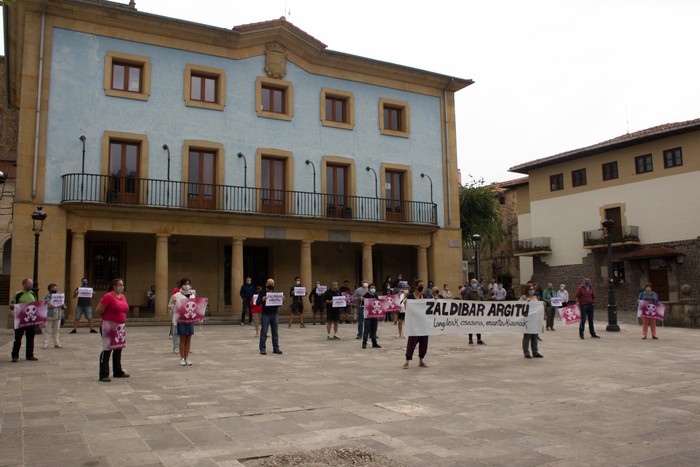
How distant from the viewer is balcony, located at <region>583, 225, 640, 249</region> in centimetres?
3722

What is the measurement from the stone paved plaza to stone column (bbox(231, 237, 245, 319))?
10111mm

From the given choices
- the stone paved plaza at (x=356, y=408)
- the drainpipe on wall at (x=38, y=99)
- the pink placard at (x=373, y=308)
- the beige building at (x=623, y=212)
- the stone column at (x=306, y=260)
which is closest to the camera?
the stone paved plaza at (x=356, y=408)

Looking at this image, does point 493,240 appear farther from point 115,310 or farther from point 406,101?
point 115,310

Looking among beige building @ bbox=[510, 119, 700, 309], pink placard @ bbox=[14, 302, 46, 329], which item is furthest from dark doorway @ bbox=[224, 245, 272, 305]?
beige building @ bbox=[510, 119, 700, 309]

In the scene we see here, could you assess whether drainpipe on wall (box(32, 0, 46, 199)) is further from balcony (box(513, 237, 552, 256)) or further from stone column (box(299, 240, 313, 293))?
balcony (box(513, 237, 552, 256))

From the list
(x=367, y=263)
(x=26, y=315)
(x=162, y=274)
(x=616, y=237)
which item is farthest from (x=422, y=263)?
(x=26, y=315)

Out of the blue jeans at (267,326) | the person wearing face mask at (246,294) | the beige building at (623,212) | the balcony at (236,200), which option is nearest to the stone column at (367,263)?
the balcony at (236,200)

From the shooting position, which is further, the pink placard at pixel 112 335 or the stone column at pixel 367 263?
the stone column at pixel 367 263

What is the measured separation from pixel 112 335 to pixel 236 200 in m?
15.6

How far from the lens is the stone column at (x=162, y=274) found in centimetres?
2264

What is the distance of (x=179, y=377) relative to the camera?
33.1 feet

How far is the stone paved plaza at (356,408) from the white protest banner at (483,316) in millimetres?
676

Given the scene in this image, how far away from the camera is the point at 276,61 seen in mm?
26766

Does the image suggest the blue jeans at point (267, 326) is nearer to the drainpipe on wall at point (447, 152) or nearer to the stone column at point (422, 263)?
the stone column at point (422, 263)
